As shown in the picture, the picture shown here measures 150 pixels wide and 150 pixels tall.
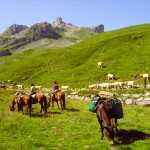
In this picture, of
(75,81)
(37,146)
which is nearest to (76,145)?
(37,146)

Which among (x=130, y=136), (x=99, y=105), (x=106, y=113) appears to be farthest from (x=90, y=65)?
(x=106, y=113)

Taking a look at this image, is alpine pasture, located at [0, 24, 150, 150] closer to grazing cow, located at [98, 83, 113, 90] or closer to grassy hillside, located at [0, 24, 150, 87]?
grassy hillside, located at [0, 24, 150, 87]

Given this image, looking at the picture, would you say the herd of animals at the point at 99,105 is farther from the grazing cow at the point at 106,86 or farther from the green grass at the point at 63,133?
the green grass at the point at 63,133

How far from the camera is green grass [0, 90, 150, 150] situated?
64.4ft

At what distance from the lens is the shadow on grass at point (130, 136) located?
2007 cm

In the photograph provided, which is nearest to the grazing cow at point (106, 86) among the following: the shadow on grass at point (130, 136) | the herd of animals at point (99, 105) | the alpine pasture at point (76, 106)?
the herd of animals at point (99, 105)

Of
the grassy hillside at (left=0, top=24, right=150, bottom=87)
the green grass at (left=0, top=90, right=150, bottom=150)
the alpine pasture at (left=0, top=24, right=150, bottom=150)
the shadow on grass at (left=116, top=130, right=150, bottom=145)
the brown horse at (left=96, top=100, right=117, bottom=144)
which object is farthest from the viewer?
the grassy hillside at (left=0, top=24, right=150, bottom=87)

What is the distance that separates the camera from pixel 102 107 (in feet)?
64.3

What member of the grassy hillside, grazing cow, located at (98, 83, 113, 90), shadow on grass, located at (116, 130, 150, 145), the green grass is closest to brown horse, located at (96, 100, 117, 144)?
the green grass

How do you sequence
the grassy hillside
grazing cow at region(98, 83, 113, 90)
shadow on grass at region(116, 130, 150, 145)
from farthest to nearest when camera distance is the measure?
the grassy hillside → grazing cow at region(98, 83, 113, 90) → shadow on grass at region(116, 130, 150, 145)

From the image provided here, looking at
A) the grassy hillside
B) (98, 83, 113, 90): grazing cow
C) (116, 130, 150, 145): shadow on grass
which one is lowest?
(116, 130, 150, 145): shadow on grass

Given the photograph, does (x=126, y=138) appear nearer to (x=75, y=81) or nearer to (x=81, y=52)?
(x=75, y=81)

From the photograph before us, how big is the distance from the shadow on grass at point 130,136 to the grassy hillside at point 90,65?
41.6 m

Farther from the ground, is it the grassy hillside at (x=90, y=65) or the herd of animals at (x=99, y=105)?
the grassy hillside at (x=90, y=65)
